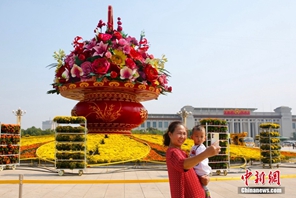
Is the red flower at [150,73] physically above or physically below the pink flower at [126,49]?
below

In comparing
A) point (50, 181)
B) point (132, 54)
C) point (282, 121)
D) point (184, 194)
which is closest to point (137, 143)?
point (132, 54)

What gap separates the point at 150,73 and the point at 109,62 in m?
1.94

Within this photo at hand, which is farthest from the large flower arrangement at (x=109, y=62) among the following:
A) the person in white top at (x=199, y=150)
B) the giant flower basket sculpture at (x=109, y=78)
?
the person in white top at (x=199, y=150)

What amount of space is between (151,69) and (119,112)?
2.46m

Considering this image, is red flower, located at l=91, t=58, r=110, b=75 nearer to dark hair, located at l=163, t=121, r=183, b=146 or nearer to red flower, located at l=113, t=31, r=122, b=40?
red flower, located at l=113, t=31, r=122, b=40

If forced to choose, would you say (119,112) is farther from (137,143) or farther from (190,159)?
(190,159)

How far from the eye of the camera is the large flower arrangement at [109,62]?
13188mm

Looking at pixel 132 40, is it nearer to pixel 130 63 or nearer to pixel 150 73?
pixel 130 63

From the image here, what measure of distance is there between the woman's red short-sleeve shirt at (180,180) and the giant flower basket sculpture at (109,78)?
10.3 m

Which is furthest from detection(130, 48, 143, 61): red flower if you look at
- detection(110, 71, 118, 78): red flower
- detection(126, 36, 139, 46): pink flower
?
detection(110, 71, 118, 78): red flower

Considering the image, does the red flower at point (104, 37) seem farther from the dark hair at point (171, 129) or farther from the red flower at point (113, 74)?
the dark hair at point (171, 129)

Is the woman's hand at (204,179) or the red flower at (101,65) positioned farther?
the red flower at (101,65)

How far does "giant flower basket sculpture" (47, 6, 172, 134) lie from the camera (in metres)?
13.2

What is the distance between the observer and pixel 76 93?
580 inches
